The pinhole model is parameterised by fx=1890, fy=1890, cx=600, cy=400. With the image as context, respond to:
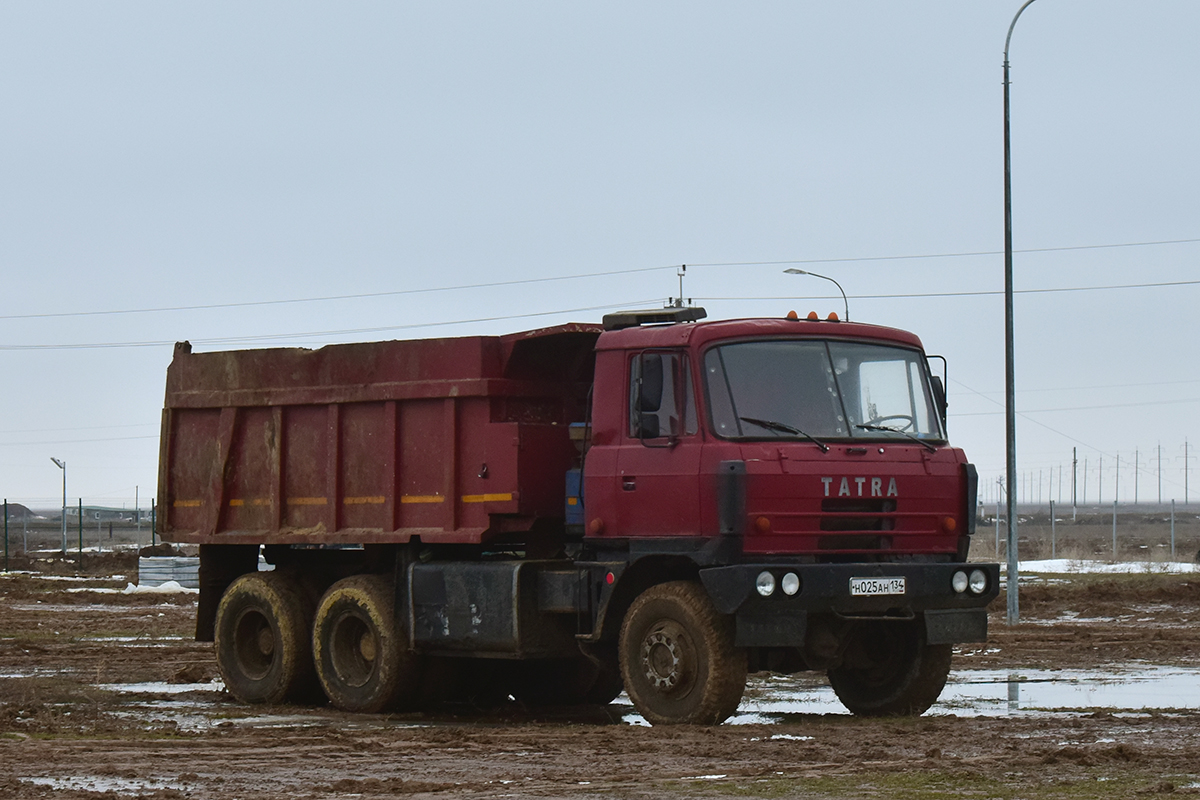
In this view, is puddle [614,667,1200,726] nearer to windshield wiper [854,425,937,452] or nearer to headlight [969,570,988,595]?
headlight [969,570,988,595]

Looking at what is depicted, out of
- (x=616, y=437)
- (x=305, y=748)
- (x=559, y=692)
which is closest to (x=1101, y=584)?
(x=559, y=692)

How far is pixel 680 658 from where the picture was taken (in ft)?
45.0

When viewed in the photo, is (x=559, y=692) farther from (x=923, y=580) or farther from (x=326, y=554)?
(x=923, y=580)

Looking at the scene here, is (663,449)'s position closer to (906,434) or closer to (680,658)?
(680,658)

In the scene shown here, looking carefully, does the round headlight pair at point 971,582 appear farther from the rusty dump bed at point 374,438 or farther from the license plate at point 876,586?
the rusty dump bed at point 374,438

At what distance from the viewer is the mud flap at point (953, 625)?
46.4 feet

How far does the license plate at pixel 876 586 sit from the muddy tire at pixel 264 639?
5.88 meters

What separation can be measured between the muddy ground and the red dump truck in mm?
575

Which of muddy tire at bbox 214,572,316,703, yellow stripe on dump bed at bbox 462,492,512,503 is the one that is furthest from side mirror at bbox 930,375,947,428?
muddy tire at bbox 214,572,316,703

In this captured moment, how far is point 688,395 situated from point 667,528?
3.28 ft

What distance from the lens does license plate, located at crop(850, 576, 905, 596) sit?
1357 centimetres

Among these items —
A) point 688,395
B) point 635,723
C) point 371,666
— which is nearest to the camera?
point 688,395

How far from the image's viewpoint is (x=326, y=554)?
17547mm

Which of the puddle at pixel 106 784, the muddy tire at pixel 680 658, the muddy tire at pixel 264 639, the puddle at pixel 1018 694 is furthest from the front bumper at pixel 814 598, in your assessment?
the muddy tire at pixel 264 639
